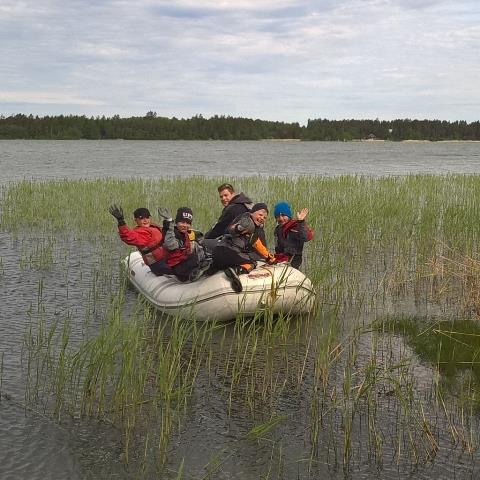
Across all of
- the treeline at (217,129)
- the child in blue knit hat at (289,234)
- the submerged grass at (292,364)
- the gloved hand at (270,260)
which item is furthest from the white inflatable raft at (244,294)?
the treeline at (217,129)

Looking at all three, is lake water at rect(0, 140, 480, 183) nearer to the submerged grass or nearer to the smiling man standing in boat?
the submerged grass

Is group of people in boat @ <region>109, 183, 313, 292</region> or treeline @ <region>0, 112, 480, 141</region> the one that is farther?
treeline @ <region>0, 112, 480, 141</region>

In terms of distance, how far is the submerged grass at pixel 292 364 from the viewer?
4758 mm

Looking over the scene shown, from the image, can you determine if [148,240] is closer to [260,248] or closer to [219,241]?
[219,241]

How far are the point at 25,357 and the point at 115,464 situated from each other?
7.09 ft

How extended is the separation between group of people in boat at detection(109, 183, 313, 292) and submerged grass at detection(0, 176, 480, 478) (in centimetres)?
55

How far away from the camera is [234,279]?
24.0ft

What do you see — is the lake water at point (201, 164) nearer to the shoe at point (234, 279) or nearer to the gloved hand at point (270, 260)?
the gloved hand at point (270, 260)

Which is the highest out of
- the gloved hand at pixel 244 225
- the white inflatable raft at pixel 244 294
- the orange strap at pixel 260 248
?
the gloved hand at pixel 244 225

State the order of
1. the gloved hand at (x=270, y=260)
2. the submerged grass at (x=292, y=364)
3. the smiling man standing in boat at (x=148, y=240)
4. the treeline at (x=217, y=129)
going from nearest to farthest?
the submerged grass at (x=292, y=364)
the gloved hand at (x=270, y=260)
the smiling man standing in boat at (x=148, y=240)
the treeline at (x=217, y=129)

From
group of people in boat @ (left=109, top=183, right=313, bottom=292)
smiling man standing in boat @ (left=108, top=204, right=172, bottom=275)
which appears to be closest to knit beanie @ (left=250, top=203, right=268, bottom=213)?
group of people in boat @ (left=109, top=183, right=313, bottom=292)

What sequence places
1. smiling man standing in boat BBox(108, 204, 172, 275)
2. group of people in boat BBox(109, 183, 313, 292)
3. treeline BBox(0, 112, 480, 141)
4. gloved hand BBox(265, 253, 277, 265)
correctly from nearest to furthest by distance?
group of people in boat BBox(109, 183, 313, 292), gloved hand BBox(265, 253, 277, 265), smiling man standing in boat BBox(108, 204, 172, 275), treeline BBox(0, 112, 480, 141)

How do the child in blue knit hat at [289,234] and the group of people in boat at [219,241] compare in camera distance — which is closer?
the group of people in boat at [219,241]

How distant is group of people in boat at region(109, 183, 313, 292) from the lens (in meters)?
7.50
